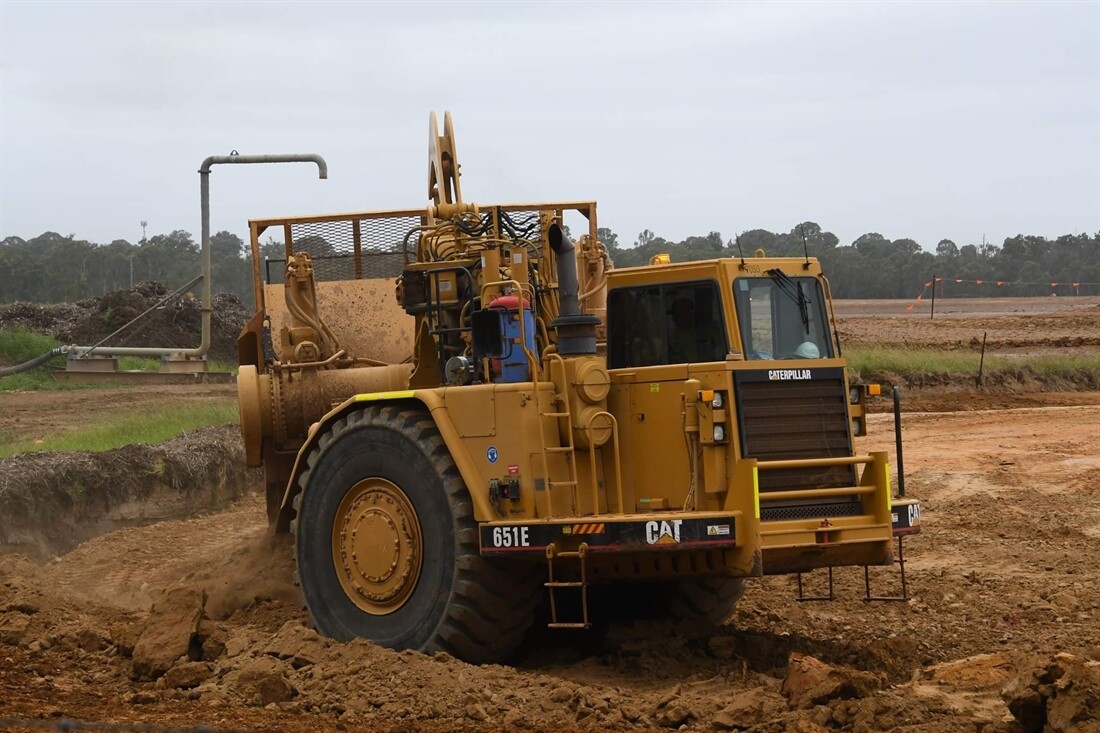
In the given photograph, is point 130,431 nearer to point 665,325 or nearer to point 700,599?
point 700,599

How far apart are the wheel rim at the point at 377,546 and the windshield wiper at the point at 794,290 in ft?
9.30

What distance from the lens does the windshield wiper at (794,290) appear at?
33.2 ft

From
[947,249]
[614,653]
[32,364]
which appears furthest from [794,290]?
[947,249]

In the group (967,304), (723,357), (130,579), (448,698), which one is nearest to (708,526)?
(723,357)

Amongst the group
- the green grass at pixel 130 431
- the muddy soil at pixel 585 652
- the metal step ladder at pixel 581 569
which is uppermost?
the green grass at pixel 130 431

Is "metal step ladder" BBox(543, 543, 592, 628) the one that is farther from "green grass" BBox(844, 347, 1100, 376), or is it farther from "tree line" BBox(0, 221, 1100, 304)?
"tree line" BBox(0, 221, 1100, 304)

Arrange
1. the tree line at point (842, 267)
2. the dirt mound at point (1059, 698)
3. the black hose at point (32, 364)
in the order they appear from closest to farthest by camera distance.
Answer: the dirt mound at point (1059, 698)
the black hose at point (32, 364)
the tree line at point (842, 267)

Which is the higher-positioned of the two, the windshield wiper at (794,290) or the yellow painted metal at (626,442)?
the windshield wiper at (794,290)

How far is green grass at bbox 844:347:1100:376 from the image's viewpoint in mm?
28938

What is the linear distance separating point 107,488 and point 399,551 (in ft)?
25.1

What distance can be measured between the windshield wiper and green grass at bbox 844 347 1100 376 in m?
18.5

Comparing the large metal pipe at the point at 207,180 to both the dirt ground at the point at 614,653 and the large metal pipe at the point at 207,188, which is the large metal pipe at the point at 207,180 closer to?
the large metal pipe at the point at 207,188

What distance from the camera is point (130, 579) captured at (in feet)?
47.3

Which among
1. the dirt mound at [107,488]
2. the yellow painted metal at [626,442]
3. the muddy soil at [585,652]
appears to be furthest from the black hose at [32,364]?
the yellow painted metal at [626,442]
